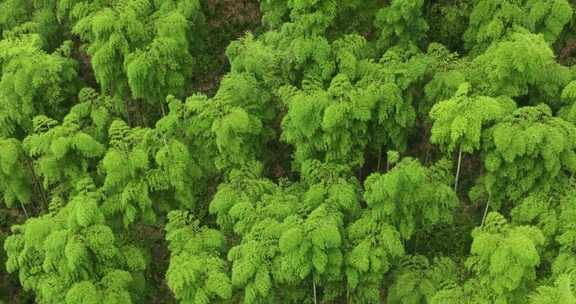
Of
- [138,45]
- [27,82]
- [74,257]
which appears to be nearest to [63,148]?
[74,257]

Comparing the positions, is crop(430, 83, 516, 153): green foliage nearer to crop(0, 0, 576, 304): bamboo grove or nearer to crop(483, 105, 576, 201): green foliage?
crop(0, 0, 576, 304): bamboo grove

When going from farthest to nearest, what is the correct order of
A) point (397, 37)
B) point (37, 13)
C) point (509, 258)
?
point (37, 13), point (397, 37), point (509, 258)

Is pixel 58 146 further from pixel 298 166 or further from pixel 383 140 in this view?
pixel 383 140

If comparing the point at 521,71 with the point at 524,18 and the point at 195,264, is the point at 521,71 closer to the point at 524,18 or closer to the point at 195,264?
the point at 524,18

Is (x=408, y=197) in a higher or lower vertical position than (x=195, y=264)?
higher

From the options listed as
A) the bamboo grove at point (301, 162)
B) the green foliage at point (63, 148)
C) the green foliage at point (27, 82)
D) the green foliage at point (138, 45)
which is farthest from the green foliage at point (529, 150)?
the green foliage at point (27, 82)

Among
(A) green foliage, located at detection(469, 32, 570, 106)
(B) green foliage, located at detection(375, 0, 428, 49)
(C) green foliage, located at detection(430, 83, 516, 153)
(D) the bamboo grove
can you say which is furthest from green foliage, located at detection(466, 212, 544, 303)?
(B) green foliage, located at detection(375, 0, 428, 49)

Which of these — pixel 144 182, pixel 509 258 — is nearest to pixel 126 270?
pixel 144 182

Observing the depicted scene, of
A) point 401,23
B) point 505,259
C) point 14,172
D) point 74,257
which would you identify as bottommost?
A: point 505,259
